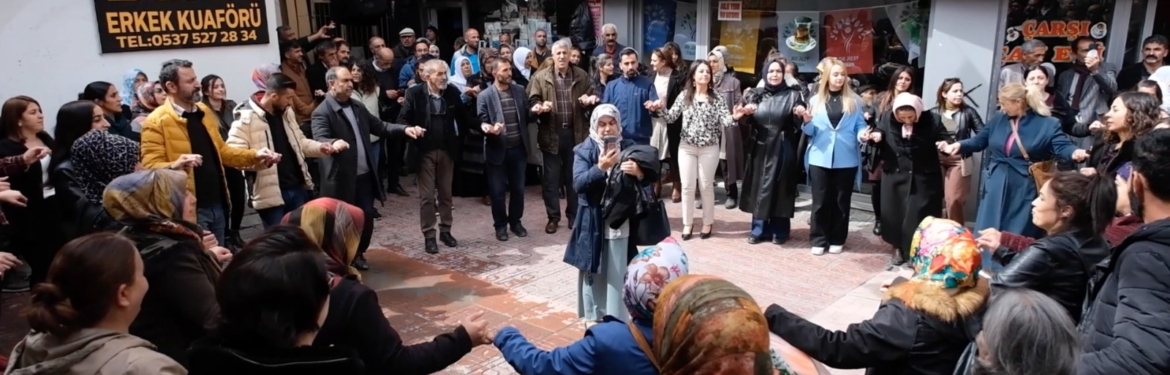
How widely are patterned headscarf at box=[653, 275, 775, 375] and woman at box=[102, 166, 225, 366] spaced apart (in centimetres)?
147

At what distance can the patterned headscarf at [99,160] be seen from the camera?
463 centimetres

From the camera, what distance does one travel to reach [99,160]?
4.64 meters

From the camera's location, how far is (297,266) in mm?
2291

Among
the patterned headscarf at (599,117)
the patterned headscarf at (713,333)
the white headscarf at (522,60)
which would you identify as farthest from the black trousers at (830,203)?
the patterned headscarf at (713,333)

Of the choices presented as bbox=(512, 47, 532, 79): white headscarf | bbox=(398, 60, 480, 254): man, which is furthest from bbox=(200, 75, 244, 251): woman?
bbox=(512, 47, 532, 79): white headscarf

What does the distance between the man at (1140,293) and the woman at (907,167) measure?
3.83 metres

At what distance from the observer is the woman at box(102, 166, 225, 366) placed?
2.88m

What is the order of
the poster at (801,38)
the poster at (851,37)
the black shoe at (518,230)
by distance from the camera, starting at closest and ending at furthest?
the black shoe at (518,230) → the poster at (851,37) → the poster at (801,38)

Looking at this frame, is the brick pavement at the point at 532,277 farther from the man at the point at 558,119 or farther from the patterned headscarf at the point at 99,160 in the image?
the patterned headscarf at the point at 99,160

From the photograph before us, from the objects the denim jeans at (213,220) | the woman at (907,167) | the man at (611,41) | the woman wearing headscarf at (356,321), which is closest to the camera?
the woman wearing headscarf at (356,321)

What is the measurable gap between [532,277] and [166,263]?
402 centimetres

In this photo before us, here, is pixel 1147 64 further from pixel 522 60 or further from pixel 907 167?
pixel 522 60

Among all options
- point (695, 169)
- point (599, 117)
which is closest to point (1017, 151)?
point (695, 169)

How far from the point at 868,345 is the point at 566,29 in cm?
985
